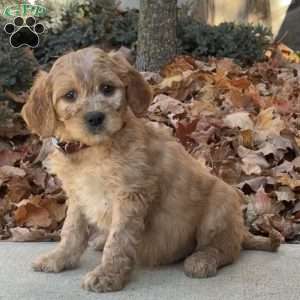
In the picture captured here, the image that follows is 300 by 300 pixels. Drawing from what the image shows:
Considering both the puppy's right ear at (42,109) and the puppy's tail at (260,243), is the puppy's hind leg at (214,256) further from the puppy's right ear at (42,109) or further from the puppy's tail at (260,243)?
the puppy's right ear at (42,109)

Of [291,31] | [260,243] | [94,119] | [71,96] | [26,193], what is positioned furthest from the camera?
[291,31]

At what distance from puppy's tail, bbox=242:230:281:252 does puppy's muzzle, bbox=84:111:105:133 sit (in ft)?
4.67

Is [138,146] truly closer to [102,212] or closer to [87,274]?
[102,212]

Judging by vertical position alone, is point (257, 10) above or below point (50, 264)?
above

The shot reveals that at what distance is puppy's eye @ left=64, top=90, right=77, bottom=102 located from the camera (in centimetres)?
398

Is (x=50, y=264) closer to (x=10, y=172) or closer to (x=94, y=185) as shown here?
(x=94, y=185)

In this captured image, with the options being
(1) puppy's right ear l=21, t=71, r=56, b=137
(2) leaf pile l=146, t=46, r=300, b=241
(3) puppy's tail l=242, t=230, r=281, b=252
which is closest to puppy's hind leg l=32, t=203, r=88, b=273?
(1) puppy's right ear l=21, t=71, r=56, b=137

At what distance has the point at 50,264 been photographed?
14.3ft

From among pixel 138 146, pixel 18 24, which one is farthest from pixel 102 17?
pixel 138 146

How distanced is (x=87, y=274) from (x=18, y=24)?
4782mm

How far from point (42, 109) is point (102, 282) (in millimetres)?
993

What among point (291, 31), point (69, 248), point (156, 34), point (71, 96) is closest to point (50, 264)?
point (69, 248)

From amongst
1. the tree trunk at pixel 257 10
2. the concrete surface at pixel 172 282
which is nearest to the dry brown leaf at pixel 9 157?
the concrete surface at pixel 172 282

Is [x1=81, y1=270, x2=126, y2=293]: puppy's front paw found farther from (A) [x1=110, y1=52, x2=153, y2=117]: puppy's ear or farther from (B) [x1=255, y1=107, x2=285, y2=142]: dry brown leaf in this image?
(B) [x1=255, y1=107, x2=285, y2=142]: dry brown leaf
